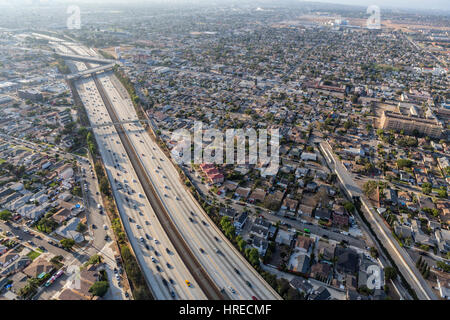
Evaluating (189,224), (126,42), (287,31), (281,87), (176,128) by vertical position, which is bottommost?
(189,224)

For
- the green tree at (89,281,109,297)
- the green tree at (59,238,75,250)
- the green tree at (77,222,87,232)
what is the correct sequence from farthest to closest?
the green tree at (77,222,87,232) → the green tree at (59,238,75,250) → the green tree at (89,281,109,297)

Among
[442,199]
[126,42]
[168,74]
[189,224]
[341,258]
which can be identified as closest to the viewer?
[341,258]

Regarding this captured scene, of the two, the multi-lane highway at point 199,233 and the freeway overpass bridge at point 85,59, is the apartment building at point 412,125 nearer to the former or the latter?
the multi-lane highway at point 199,233

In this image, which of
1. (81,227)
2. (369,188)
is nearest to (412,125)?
(369,188)

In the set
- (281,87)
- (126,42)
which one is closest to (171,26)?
(126,42)

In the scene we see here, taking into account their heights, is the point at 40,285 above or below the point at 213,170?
below

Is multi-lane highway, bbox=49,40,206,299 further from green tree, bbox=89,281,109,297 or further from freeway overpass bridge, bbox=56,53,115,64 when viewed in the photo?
freeway overpass bridge, bbox=56,53,115,64

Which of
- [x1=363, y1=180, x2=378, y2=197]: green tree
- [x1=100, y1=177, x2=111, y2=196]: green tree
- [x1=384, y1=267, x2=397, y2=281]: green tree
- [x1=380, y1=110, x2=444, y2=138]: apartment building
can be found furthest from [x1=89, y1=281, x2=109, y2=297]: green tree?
[x1=380, y1=110, x2=444, y2=138]: apartment building

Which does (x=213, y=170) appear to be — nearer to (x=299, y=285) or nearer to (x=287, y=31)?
(x=299, y=285)

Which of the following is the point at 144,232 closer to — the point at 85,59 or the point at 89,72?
the point at 89,72
